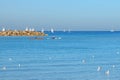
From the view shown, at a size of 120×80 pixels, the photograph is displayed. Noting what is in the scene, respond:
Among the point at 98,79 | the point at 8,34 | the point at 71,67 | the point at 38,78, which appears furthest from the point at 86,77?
the point at 8,34

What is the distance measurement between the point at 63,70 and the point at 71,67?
2.41m

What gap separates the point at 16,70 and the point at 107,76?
745cm

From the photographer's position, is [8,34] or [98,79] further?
[8,34]

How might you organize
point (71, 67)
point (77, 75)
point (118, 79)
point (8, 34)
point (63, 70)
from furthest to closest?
point (8, 34) → point (71, 67) → point (63, 70) → point (77, 75) → point (118, 79)

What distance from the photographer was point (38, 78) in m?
28.9

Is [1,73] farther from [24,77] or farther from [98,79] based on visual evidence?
[98,79]

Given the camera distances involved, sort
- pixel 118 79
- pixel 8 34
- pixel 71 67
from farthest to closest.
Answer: pixel 8 34 → pixel 71 67 → pixel 118 79

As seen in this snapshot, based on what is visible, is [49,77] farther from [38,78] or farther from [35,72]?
[35,72]

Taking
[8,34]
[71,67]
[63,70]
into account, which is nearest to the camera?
[63,70]

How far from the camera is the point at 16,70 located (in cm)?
3347

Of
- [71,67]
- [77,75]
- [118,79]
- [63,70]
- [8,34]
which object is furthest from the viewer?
[8,34]

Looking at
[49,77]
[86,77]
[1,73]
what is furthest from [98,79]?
[1,73]

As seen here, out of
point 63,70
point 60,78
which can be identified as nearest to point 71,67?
point 63,70

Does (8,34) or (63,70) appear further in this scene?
(8,34)
